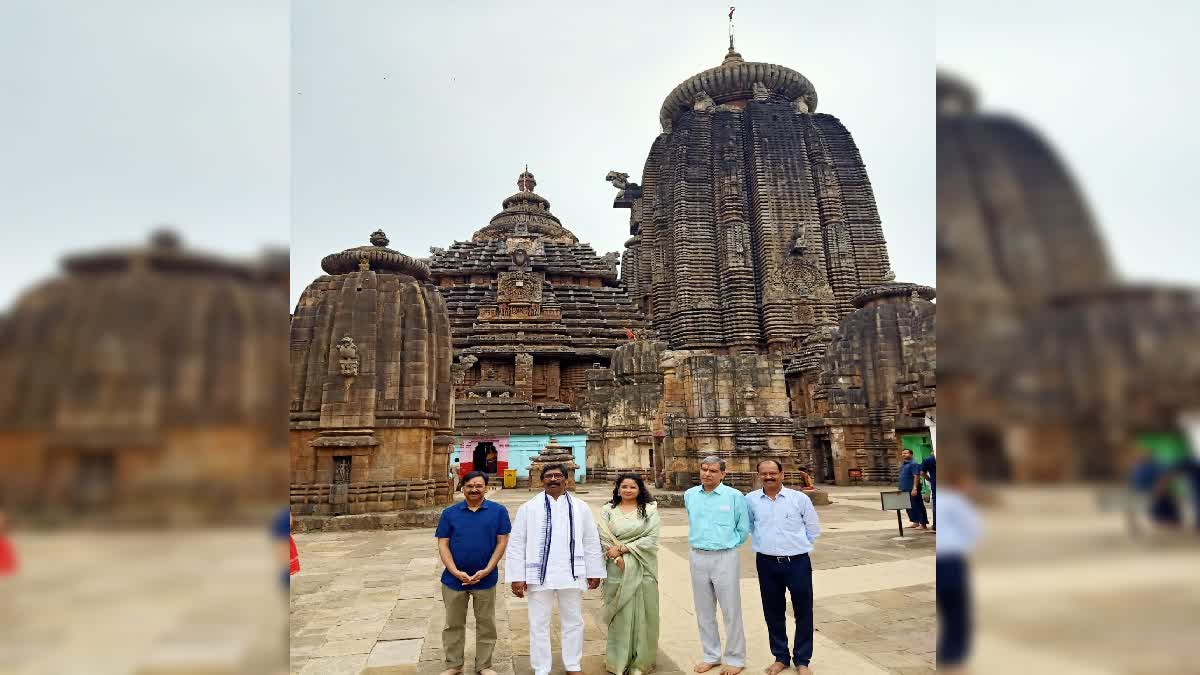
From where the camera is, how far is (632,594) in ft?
13.6

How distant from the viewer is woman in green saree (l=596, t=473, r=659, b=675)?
4047mm

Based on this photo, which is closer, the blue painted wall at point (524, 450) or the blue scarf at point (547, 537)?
the blue scarf at point (547, 537)

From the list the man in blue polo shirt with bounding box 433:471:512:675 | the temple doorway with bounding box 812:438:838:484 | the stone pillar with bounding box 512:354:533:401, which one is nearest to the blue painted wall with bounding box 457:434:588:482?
the stone pillar with bounding box 512:354:533:401

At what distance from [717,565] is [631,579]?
0.61 m
